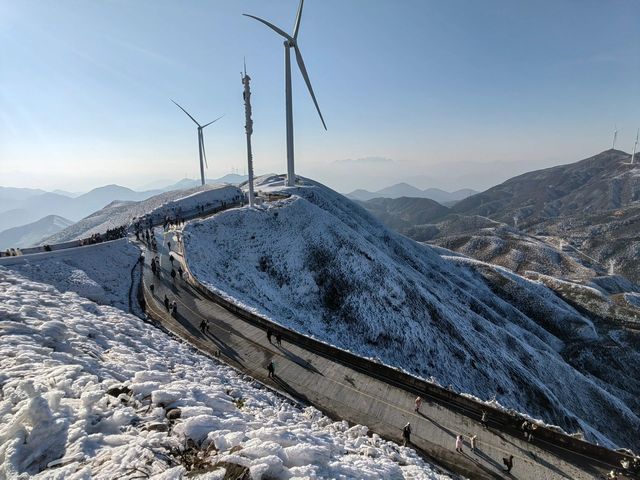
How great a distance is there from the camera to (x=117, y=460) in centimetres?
779

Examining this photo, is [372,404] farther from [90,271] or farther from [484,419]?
[90,271]

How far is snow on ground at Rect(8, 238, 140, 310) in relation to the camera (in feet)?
84.8

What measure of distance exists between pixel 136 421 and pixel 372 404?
42.6ft

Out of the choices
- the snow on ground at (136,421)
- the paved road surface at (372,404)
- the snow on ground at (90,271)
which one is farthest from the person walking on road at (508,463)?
the snow on ground at (90,271)

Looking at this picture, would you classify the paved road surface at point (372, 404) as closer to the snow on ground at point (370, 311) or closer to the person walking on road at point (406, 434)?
the person walking on road at point (406, 434)

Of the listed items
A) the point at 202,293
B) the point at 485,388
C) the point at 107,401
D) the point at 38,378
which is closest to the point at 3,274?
the point at 202,293

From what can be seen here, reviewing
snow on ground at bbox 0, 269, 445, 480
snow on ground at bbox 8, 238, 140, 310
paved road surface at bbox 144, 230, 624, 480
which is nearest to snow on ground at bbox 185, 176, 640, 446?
paved road surface at bbox 144, 230, 624, 480

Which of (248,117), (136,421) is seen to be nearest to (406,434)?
(136,421)

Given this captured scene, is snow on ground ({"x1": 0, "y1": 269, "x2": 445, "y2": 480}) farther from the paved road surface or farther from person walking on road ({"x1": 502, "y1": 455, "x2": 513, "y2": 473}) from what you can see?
person walking on road ({"x1": 502, "y1": 455, "x2": 513, "y2": 473})

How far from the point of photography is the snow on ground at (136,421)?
26.0 feet

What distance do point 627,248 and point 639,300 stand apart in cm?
8474

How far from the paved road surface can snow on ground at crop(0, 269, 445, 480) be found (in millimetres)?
1726

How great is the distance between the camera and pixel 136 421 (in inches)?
385

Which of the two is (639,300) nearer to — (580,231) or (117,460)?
(580,231)
